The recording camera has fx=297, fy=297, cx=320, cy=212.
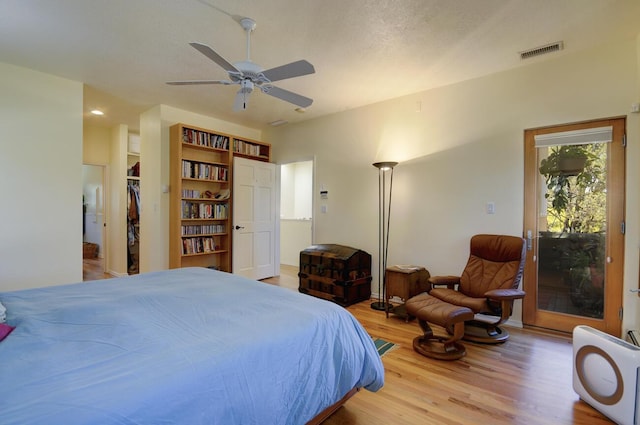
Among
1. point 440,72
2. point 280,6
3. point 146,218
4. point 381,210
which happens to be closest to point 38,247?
point 146,218

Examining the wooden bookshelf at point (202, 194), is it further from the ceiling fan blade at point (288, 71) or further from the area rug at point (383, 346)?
the area rug at point (383, 346)

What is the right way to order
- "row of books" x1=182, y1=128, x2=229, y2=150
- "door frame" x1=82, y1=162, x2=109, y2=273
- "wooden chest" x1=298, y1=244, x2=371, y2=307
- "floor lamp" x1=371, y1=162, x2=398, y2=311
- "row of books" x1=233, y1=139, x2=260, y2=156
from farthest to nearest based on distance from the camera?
"door frame" x1=82, y1=162, x2=109, y2=273 < "row of books" x1=233, y1=139, x2=260, y2=156 < "row of books" x1=182, y1=128, x2=229, y2=150 < "floor lamp" x1=371, y1=162, x2=398, y2=311 < "wooden chest" x1=298, y1=244, x2=371, y2=307

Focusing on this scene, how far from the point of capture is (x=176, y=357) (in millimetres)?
1082

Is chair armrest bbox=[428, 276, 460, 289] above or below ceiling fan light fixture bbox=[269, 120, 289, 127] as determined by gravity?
below

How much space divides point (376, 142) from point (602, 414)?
341 centimetres

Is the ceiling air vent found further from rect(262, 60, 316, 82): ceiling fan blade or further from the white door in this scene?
the white door

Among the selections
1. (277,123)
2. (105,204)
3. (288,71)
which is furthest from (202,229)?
(288,71)

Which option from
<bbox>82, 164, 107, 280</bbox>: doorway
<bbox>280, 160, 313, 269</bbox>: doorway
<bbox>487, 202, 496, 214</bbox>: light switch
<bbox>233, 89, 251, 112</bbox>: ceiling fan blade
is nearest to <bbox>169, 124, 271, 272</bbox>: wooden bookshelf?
<bbox>280, 160, 313, 269</bbox>: doorway

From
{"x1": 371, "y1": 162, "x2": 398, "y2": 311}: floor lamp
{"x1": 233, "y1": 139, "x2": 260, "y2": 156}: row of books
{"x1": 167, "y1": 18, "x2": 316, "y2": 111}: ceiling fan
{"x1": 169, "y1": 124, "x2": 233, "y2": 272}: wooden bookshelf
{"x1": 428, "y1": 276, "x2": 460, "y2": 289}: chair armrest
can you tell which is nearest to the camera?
{"x1": 167, "y1": 18, "x2": 316, "y2": 111}: ceiling fan

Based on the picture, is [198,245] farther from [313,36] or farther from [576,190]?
[576,190]

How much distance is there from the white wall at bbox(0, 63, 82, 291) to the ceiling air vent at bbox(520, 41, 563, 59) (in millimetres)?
4857

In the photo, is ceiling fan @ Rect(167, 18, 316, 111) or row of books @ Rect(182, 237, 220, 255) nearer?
ceiling fan @ Rect(167, 18, 316, 111)

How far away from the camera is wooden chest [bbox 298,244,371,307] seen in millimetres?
3840

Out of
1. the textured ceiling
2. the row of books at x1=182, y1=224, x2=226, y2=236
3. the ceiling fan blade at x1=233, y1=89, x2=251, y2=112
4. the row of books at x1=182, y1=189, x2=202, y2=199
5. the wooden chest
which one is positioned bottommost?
the wooden chest
